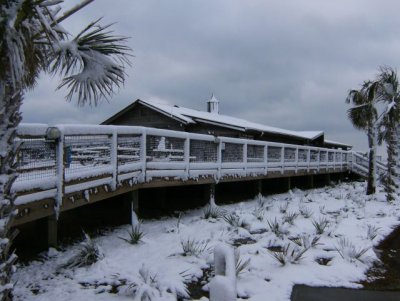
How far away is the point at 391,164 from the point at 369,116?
8.85 ft

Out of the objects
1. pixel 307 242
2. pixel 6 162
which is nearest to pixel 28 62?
pixel 6 162

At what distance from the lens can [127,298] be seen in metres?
6.08

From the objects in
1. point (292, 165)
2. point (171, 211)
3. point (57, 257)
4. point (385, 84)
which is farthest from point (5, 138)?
point (385, 84)

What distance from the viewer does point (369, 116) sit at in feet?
67.2

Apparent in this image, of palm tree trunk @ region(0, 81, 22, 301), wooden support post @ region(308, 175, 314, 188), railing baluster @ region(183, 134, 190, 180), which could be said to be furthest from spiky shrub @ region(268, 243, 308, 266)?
wooden support post @ region(308, 175, 314, 188)

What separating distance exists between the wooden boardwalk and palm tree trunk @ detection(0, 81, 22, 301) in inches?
28.8

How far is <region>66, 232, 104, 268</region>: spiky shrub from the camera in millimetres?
7168

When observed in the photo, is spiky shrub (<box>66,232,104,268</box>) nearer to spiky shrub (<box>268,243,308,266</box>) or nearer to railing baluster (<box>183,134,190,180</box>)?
spiky shrub (<box>268,243,308,266</box>)

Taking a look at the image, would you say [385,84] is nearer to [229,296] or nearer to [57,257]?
[57,257]

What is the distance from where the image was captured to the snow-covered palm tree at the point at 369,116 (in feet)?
67.0

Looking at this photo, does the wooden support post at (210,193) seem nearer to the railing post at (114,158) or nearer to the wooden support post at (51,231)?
the railing post at (114,158)

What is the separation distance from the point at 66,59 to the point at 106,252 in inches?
167

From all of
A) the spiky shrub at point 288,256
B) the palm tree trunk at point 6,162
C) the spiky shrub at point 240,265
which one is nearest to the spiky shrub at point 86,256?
the spiky shrub at point 240,265

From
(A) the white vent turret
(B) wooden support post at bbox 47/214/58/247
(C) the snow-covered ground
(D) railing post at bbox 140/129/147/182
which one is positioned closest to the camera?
(C) the snow-covered ground
